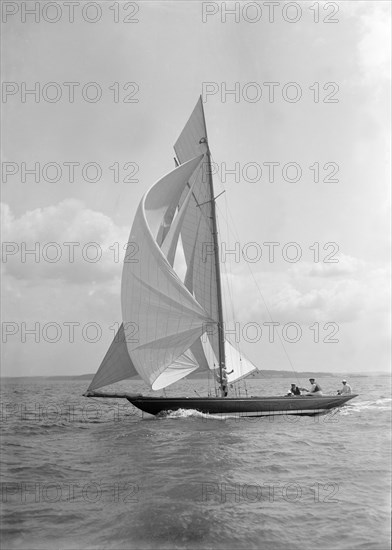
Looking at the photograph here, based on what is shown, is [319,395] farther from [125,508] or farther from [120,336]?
[125,508]

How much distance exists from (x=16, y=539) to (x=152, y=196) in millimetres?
17652

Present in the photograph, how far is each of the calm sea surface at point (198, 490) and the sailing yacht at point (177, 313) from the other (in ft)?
14.5

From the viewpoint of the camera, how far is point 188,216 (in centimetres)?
2756

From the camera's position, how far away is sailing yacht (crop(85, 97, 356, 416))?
22.5 metres

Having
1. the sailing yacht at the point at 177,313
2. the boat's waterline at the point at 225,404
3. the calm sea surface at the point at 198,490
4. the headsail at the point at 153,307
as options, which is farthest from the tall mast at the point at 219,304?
the calm sea surface at the point at 198,490

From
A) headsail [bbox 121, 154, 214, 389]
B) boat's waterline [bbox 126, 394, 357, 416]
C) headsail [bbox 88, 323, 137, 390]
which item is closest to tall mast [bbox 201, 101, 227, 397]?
boat's waterline [bbox 126, 394, 357, 416]

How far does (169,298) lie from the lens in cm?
2255

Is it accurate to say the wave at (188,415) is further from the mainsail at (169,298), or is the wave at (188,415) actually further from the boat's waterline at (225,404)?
the mainsail at (169,298)

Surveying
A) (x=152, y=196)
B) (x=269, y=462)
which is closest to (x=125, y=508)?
(x=269, y=462)

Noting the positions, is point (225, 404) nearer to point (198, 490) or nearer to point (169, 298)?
point (169, 298)

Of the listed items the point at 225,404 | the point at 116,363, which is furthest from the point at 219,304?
the point at 116,363

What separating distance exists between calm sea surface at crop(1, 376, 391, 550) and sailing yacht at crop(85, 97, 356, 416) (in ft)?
14.5

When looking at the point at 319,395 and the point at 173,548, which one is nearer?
the point at 173,548

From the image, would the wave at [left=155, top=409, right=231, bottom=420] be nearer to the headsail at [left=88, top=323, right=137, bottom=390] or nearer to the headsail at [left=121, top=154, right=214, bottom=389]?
the headsail at [left=121, top=154, right=214, bottom=389]
